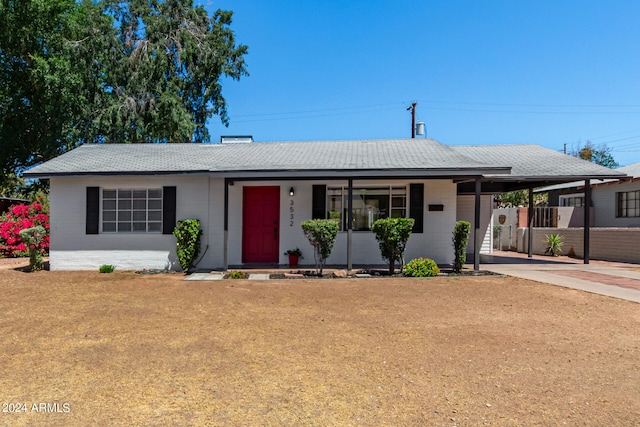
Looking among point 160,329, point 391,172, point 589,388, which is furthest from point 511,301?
point 160,329

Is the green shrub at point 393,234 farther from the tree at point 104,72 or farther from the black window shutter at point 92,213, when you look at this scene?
the tree at point 104,72

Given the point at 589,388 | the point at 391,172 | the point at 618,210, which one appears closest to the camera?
the point at 589,388

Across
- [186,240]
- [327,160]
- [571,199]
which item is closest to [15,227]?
[186,240]

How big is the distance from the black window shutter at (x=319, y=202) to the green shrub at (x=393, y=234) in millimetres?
2060

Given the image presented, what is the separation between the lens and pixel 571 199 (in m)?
21.6

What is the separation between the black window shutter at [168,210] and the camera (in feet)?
35.2

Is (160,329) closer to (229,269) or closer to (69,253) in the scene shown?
(229,269)

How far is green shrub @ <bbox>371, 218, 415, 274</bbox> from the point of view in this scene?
9172mm

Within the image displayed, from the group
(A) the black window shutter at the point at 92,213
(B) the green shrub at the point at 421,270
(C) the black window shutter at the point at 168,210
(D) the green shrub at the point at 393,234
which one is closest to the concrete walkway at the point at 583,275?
(B) the green shrub at the point at 421,270

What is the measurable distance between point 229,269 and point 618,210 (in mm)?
16761

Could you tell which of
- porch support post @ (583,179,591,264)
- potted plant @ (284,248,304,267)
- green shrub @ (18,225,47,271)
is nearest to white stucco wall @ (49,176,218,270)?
green shrub @ (18,225,47,271)

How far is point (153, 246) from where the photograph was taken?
10750 mm

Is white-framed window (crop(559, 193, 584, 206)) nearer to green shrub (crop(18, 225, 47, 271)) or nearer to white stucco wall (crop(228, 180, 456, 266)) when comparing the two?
white stucco wall (crop(228, 180, 456, 266))

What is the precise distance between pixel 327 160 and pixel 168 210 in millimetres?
4758
